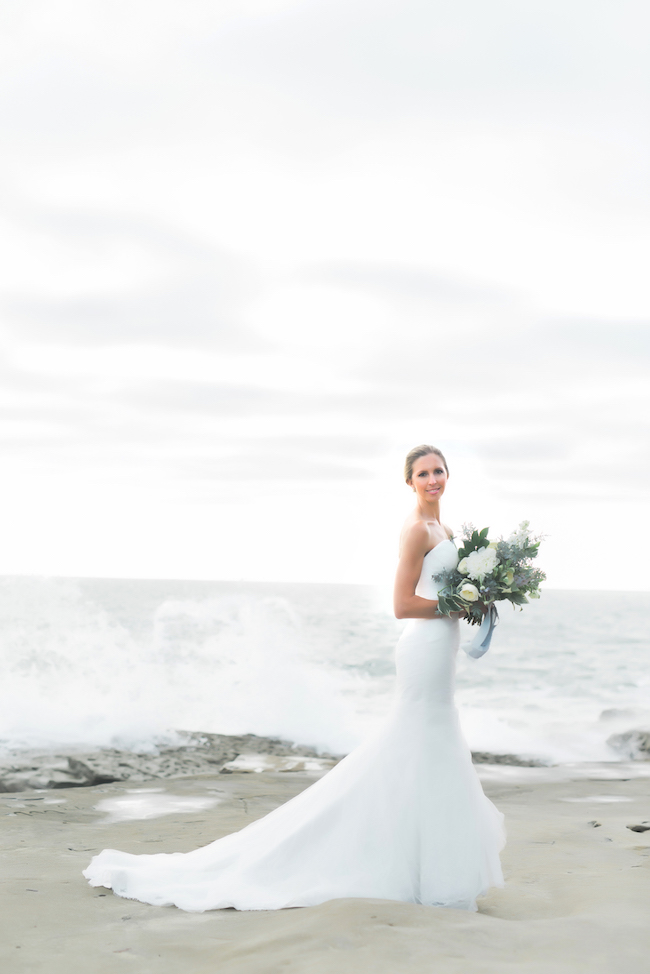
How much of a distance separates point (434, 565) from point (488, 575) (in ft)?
1.16

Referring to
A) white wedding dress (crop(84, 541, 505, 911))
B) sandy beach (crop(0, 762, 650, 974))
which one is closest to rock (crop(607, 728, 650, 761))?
sandy beach (crop(0, 762, 650, 974))

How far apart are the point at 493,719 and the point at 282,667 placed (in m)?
4.85

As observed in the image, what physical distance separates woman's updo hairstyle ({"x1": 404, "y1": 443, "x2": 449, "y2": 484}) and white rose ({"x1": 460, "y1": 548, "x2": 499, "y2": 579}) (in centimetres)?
70

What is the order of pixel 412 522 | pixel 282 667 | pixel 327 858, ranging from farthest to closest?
pixel 282 667 → pixel 412 522 → pixel 327 858

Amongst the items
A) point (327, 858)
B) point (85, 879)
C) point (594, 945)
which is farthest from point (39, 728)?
point (594, 945)

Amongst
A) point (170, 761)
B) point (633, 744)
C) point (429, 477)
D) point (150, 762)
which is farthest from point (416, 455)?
point (633, 744)

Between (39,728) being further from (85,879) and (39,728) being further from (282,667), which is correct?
(85,879)

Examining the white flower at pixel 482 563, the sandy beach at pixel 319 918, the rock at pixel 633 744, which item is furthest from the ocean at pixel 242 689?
the white flower at pixel 482 563

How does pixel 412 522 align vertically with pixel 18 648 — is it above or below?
above

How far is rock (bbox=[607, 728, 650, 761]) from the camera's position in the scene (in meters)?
13.1

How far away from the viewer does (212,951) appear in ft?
12.1

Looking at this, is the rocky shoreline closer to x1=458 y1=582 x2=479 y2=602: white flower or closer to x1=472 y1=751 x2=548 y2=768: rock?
x1=472 y1=751 x2=548 y2=768: rock

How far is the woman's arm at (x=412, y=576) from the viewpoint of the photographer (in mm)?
4703

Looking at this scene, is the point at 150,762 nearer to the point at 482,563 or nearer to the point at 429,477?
the point at 429,477
